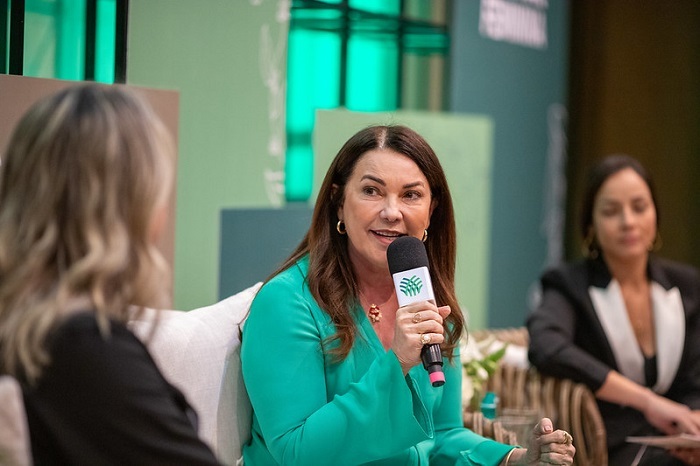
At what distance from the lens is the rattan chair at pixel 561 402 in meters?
3.32

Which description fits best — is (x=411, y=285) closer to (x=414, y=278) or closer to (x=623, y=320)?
(x=414, y=278)

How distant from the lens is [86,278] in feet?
4.83

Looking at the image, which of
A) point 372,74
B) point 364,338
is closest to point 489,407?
point 364,338

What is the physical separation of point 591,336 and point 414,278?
1.71 metres

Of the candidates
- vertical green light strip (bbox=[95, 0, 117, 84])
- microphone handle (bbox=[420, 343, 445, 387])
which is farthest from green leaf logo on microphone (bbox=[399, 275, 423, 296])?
vertical green light strip (bbox=[95, 0, 117, 84])

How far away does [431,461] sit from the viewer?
8.50ft

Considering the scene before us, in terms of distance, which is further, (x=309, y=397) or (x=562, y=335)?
(x=562, y=335)

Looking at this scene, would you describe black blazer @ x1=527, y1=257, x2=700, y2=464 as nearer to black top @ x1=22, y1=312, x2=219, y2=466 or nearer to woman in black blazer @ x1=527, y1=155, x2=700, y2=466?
woman in black blazer @ x1=527, y1=155, x2=700, y2=466

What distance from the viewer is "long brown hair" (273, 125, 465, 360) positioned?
96.9 inches

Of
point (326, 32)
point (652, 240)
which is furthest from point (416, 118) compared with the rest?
point (652, 240)

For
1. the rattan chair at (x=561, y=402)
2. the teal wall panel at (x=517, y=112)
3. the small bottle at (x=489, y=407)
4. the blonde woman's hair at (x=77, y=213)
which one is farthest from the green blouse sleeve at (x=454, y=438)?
the teal wall panel at (x=517, y=112)

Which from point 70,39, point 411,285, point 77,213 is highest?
point 70,39

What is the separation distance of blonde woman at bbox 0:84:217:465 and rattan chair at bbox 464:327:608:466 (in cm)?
198

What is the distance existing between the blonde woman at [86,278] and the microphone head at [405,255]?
30.1 inches
